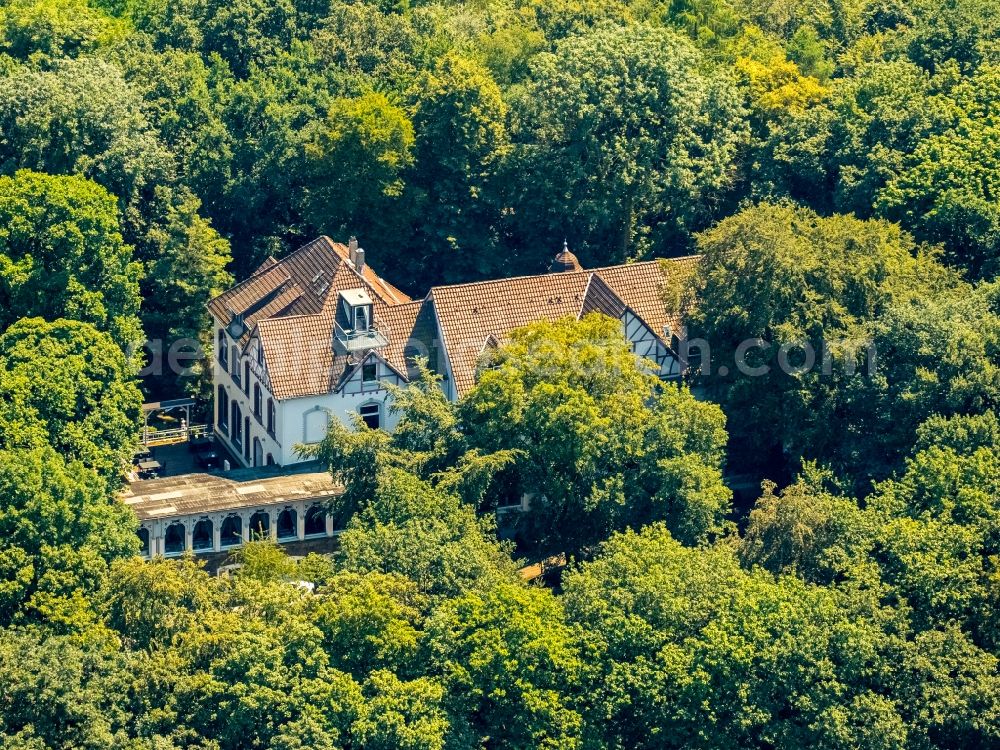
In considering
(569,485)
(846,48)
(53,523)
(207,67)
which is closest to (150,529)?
(53,523)

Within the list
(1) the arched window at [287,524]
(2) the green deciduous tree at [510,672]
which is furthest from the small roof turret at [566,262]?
(2) the green deciduous tree at [510,672]

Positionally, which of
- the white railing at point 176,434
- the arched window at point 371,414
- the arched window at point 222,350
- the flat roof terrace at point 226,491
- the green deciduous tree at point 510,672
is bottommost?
the green deciduous tree at point 510,672

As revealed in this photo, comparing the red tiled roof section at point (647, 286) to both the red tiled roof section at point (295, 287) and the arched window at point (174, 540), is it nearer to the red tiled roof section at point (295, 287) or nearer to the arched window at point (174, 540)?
the red tiled roof section at point (295, 287)

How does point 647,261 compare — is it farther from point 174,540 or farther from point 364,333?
point 174,540

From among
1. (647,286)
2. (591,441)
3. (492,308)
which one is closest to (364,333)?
(492,308)

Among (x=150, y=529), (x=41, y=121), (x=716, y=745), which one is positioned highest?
(x=41, y=121)

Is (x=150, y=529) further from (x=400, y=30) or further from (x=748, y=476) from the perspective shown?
(x=400, y=30)
